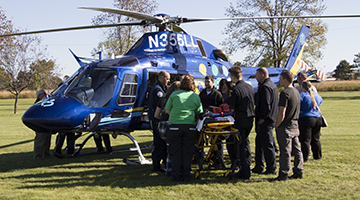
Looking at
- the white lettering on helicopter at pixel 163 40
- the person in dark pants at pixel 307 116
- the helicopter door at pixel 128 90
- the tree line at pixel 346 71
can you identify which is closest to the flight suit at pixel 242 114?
the person in dark pants at pixel 307 116

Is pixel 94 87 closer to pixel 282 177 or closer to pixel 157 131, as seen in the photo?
pixel 157 131

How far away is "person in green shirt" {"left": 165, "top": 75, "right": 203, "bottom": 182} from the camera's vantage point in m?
4.92

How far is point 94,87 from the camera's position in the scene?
248 inches

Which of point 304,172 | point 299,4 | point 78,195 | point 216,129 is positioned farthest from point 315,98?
point 299,4

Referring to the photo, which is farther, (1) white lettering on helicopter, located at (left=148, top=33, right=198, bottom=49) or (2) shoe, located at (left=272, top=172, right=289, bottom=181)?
(1) white lettering on helicopter, located at (left=148, top=33, right=198, bottom=49)

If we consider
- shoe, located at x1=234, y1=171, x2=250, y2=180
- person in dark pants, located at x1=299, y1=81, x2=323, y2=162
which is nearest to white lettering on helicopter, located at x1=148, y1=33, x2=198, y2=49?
person in dark pants, located at x1=299, y1=81, x2=323, y2=162

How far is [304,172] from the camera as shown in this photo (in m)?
5.58

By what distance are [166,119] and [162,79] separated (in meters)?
0.85

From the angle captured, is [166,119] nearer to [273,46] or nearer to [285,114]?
[285,114]

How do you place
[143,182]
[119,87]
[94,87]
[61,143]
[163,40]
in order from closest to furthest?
[143,182]
[94,87]
[119,87]
[61,143]
[163,40]

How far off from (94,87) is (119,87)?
1.74 ft

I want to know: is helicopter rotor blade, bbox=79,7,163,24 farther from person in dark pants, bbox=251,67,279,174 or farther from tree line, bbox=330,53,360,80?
tree line, bbox=330,53,360,80

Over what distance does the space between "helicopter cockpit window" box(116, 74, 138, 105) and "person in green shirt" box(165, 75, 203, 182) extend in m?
1.72

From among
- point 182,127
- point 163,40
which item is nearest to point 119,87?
point 182,127
